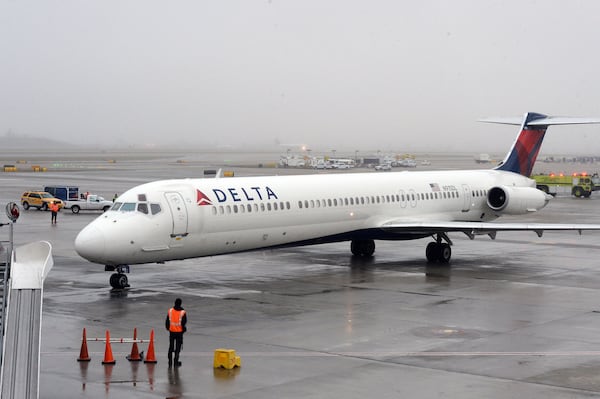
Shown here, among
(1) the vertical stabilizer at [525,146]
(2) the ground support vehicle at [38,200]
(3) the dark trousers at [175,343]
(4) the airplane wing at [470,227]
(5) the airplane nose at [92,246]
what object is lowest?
(2) the ground support vehicle at [38,200]

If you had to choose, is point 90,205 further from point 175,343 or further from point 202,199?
point 175,343

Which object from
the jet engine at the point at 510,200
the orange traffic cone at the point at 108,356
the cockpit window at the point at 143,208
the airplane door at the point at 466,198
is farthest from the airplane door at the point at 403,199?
the orange traffic cone at the point at 108,356

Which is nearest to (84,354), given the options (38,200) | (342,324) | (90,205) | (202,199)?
(342,324)

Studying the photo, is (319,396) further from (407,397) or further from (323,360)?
(323,360)

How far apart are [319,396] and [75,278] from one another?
15.0 metres

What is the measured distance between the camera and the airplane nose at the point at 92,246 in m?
24.0

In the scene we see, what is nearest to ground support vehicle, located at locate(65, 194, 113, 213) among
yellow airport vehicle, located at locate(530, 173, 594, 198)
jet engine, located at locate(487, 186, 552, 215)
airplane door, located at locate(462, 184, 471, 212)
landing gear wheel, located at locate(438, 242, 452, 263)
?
airplane door, located at locate(462, 184, 471, 212)

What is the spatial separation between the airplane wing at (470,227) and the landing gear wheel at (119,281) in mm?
10076

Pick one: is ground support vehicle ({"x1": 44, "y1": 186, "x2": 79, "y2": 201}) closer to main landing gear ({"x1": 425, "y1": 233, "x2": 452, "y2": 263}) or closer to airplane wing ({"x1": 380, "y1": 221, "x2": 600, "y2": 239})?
airplane wing ({"x1": 380, "y1": 221, "x2": 600, "y2": 239})

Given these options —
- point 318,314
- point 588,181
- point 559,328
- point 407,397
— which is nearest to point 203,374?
point 407,397

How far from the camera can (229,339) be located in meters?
19.5

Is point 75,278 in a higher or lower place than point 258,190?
lower

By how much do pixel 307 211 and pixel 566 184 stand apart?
166ft

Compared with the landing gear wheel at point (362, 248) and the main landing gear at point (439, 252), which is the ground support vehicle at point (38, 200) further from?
the main landing gear at point (439, 252)
